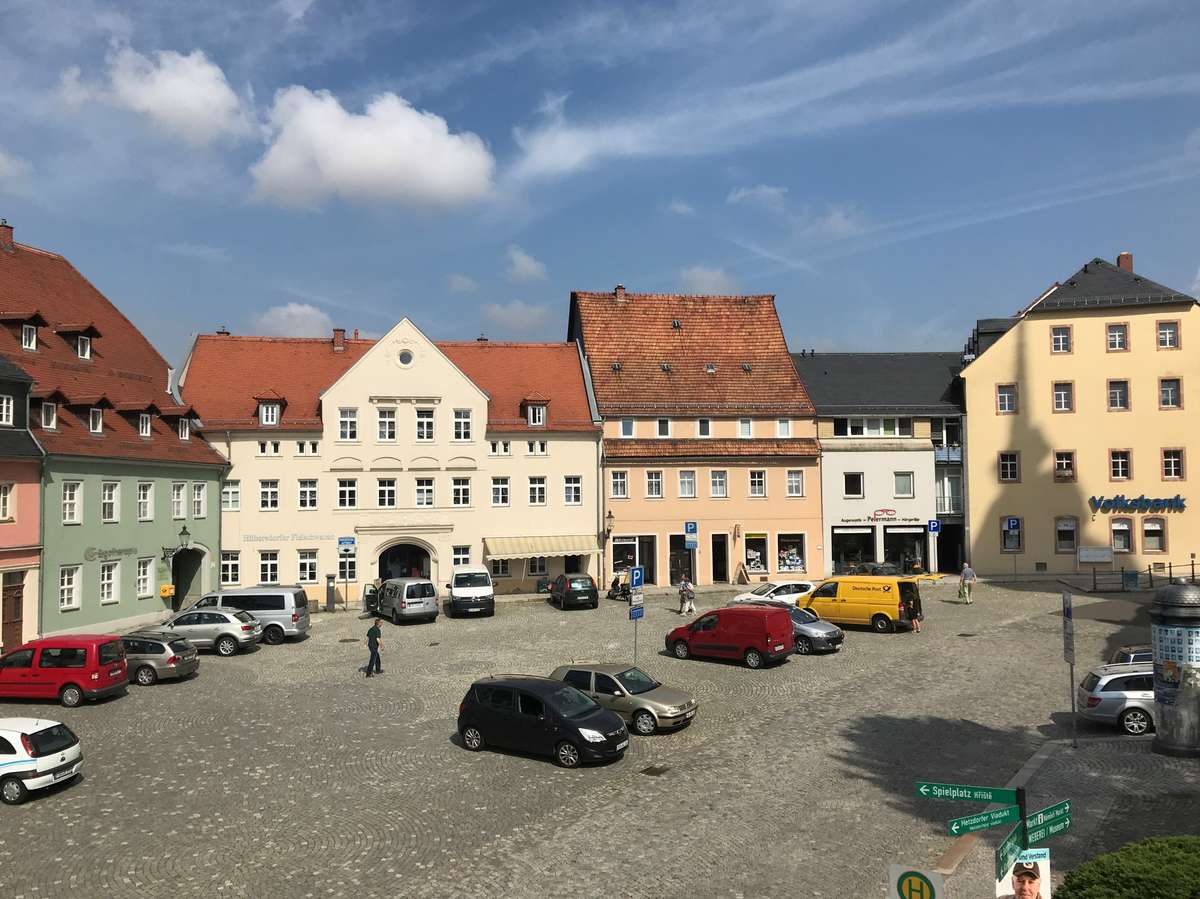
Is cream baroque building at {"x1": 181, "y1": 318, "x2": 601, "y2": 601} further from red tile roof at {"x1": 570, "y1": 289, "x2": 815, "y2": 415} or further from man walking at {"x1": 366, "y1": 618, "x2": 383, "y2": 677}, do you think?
man walking at {"x1": 366, "y1": 618, "x2": 383, "y2": 677}

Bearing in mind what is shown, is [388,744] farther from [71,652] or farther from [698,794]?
[71,652]

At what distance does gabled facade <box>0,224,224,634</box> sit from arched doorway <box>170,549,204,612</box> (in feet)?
0.14

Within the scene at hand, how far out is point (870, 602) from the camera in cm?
3197

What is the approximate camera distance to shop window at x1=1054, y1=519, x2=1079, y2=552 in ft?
151

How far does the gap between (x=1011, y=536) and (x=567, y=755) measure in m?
36.0

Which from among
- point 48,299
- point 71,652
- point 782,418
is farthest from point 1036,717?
point 48,299

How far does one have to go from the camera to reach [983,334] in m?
50.7

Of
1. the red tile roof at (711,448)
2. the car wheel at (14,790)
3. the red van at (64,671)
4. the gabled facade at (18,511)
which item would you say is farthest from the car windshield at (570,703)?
the red tile roof at (711,448)

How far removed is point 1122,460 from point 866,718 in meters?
32.8

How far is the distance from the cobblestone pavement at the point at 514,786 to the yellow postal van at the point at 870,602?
3363 millimetres

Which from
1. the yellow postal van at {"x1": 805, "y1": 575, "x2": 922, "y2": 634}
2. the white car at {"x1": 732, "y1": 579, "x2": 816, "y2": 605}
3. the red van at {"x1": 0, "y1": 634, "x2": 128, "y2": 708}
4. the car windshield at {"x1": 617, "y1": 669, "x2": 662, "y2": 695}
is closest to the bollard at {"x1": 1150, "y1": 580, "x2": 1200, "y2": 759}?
the car windshield at {"x1": 617, "y1": 669, "x2": 662, "y2": 695}

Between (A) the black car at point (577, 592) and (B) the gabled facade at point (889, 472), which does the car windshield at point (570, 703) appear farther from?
(B) the gabled facade at point (889, 472)

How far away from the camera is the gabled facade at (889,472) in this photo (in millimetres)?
46906

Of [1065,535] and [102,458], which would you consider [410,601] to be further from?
[1065,535]
